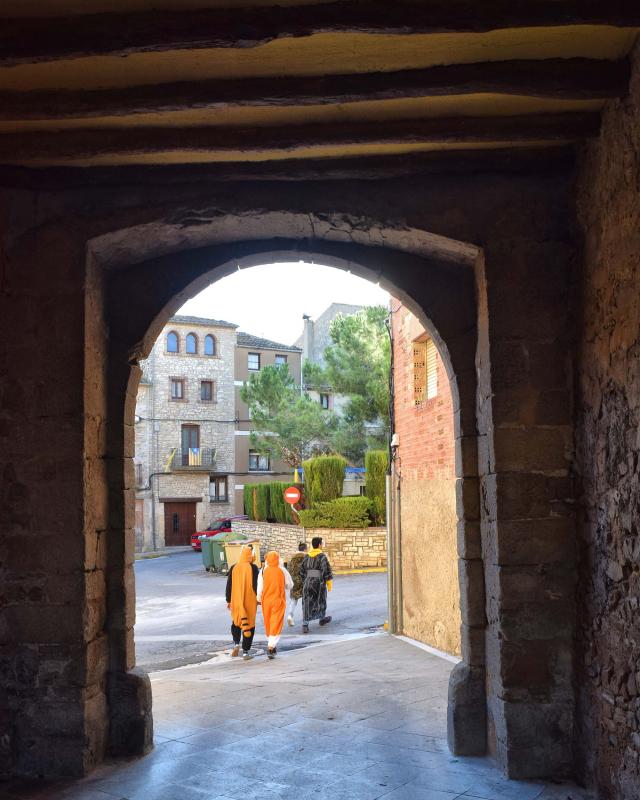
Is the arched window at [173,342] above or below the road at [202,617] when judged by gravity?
above

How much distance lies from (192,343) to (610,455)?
98.6 ft

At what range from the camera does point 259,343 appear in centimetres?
3500

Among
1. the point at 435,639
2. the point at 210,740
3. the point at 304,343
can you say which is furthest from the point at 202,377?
the point at 210,740

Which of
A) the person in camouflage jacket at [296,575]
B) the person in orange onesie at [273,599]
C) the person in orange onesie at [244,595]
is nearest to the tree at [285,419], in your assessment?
the person in camouflage jacket at [296,575]

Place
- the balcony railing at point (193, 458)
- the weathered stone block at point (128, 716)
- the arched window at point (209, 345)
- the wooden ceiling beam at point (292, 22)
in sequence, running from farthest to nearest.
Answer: the arched window at point (209, 345), the balcony railing at point (193, 458), the weathered stone block at point (128, 716), the wooden ceiling beam at point (292, 22)

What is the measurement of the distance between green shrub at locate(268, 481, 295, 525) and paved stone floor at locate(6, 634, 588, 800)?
55.5 ft

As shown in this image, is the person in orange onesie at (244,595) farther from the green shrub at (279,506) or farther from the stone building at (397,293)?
the green shrub at (279,506)

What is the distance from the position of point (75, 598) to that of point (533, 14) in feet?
12.2

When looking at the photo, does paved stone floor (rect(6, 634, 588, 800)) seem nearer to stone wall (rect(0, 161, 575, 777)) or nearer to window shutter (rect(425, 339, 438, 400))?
stone wall (rect(0, 161, 575, 777))

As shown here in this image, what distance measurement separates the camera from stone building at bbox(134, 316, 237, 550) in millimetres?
31828

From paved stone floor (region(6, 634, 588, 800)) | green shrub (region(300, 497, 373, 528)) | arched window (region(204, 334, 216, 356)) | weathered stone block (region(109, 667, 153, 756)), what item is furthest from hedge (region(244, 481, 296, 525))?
weathered stone block (region(109, 667, 153, 756))

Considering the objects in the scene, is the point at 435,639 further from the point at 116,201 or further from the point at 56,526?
the point at 116,201

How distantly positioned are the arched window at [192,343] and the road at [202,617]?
14.1 metres

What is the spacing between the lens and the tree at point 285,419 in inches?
1012
